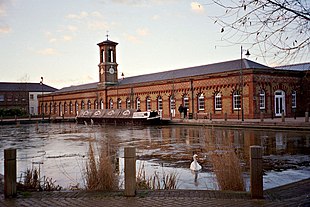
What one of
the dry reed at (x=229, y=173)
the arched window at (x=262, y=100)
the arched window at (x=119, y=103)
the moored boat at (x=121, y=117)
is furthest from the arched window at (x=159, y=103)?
the dry reed at (x=229, y=173)

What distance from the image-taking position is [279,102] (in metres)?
40.1

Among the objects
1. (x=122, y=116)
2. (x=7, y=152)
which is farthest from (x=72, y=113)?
(x=7, y=152)

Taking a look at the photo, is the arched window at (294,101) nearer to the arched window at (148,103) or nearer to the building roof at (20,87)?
the arched window at (148,103)

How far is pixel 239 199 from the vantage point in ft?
21.0

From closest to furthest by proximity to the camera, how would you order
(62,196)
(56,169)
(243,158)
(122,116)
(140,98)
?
1. (62,196)
2. (56,169)
3. (243,158)
4. (122,116)
5. (140,98)

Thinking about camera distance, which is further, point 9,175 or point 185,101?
point 185,101

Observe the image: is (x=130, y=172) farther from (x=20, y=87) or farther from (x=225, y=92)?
(x=20, y=87)

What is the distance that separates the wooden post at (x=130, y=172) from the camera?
677 centimetres

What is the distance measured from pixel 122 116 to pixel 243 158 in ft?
105

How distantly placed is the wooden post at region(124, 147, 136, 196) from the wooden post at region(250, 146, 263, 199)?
2.16 metres

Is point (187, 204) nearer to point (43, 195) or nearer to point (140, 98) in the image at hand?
point (43, 195)

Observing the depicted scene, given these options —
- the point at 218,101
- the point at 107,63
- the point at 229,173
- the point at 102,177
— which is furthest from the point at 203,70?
the point at 102,177

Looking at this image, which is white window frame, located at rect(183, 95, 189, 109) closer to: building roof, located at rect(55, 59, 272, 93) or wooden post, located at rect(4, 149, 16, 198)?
building roof, located at rect(55, 59, 272, 93)

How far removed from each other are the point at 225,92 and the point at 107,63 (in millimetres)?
26746
